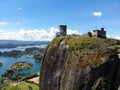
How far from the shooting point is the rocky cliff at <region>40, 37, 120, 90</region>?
2214cm

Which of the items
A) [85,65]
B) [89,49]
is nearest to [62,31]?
Answer: [89,49]

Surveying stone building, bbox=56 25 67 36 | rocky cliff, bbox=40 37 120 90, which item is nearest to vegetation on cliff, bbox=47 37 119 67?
rocky cliff, bbox=40 37 120 90

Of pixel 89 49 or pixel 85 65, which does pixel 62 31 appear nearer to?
pixel 89 49

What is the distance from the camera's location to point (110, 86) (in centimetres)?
2269

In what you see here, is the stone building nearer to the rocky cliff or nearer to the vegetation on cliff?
the rocky cliff

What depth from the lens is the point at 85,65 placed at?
2255 cm

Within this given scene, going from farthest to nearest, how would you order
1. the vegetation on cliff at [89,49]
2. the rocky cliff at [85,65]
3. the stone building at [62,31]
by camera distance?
the stone building at [62,31] → the vegetation on cliff at [89,49] → the rocky cliff at [85,65]

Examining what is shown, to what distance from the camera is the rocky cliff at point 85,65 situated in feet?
72.6

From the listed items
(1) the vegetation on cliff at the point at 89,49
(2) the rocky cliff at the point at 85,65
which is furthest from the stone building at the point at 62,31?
(1) the vegetation on cliff at the point at 89,49

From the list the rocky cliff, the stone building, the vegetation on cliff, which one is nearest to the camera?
the rocky cliff

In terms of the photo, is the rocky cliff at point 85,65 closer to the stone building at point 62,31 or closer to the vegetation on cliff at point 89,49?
the vegetation on cliff at point 89,49

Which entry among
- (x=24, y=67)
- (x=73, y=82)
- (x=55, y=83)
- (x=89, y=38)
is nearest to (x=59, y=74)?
(x=55, y=83)

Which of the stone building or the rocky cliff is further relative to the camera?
the stone building

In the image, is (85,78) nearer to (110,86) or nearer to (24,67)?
(110,86)
